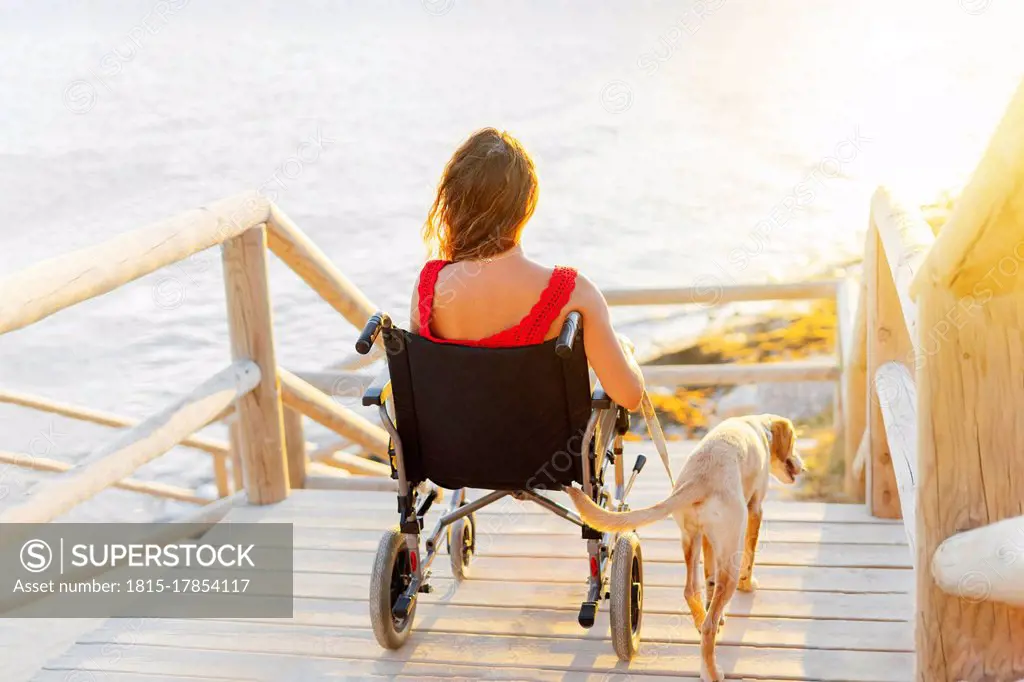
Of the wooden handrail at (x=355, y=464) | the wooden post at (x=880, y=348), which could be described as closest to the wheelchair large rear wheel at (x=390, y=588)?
the wooden post at (x=880, y=348)

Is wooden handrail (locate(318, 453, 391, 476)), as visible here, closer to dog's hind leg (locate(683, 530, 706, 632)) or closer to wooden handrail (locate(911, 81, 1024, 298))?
dog's hind leg (locate(683, 530, 706, 632))

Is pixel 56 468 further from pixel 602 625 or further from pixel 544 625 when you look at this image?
pixel 602 625

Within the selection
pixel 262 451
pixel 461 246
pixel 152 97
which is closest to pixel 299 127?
pixel 152 97

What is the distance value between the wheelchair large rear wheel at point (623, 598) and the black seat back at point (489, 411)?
0.20 m

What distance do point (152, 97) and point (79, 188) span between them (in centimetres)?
411

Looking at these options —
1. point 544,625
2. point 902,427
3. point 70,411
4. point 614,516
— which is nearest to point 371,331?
point 614,516

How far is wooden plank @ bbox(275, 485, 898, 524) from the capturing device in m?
2.92

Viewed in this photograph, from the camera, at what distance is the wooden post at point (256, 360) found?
116 inches

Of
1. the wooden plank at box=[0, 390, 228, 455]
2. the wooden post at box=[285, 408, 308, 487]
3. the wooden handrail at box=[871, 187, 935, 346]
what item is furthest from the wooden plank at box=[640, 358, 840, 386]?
the wooden plank at box=[0, 390, 228, 455]

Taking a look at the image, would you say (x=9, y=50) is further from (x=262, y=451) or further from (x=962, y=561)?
(x=962, y=561)

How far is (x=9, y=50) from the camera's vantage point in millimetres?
19938

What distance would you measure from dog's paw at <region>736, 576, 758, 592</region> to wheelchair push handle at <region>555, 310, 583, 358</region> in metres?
0.86

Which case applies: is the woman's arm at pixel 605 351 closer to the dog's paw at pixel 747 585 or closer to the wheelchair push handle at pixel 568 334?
the wheelchair push handle at pixel 568 334

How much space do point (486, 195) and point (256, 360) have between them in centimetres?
130
